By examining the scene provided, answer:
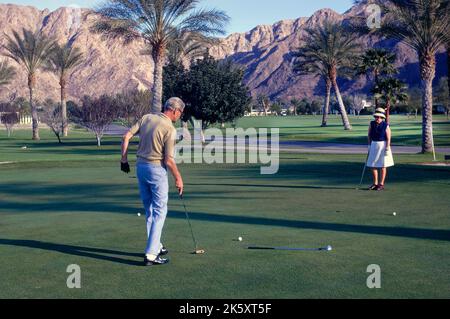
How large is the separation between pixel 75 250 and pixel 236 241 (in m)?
2.36

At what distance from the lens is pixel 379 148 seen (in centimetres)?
1591

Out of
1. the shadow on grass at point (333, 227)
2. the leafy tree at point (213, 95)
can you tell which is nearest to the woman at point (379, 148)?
the shadow on grass at point (333, 227)

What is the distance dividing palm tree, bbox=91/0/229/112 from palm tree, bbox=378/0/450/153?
36.8 ft

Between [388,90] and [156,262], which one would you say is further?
[388,90]

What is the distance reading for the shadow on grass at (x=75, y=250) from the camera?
318 inches

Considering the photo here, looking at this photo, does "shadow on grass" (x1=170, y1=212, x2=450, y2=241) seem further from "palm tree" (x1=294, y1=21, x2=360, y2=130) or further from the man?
"palm tree" (x1=294, y1=21, x2=360, y2=130)

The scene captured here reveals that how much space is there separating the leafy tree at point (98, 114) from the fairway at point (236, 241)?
3389cm

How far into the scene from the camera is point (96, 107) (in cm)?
5238

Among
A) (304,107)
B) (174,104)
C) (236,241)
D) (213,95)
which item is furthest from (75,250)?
(304,107)

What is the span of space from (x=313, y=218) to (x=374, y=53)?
52.2 metres

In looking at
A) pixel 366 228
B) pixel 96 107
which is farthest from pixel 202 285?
pixel 96 107

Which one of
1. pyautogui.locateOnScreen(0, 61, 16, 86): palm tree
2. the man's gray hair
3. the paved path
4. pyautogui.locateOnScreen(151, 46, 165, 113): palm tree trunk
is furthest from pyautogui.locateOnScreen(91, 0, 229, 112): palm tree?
pyautogui.locateOnScreen(0, 61, 16, 86): palm tree

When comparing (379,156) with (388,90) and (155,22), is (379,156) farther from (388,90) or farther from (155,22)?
(388,90)

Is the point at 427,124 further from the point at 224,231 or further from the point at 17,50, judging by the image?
the point at 17,50
